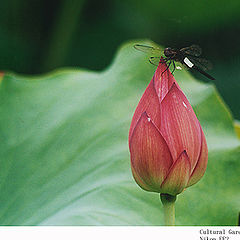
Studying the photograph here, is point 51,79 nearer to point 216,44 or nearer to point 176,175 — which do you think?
point 176,175

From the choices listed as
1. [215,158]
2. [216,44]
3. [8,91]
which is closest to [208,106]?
[215,158]

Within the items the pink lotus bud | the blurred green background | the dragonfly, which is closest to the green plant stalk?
the pink lotus bud

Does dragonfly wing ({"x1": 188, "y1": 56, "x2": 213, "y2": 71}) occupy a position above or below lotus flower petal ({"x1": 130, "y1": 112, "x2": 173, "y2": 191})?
above

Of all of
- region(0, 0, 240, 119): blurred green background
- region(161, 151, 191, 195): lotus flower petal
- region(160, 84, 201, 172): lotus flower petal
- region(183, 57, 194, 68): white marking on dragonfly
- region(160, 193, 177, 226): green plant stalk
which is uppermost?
region(183, 57, 194, 68): white marking on dragonfly

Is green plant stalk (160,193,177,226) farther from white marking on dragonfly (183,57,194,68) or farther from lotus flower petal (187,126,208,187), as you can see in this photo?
white marking on dragonfly (183,57,194,68)

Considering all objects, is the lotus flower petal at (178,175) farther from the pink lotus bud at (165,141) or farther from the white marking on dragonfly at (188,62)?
the white marking on dragonfly at (188,62)
